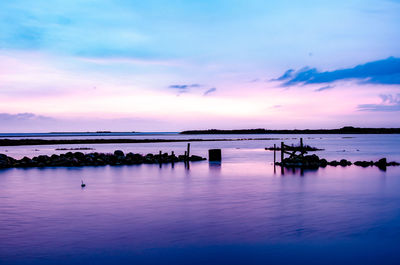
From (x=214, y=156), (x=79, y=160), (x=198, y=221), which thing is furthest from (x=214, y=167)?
(x=198, y=221)

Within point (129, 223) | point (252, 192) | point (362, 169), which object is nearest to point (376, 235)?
point (129, 223)

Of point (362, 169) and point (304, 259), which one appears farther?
point (362, 169)

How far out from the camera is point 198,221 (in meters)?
14.2

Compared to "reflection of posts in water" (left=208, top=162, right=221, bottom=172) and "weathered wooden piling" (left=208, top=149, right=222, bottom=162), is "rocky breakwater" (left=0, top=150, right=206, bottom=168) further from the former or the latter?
"reflection of posts in water" (left=208, top=162, right=221, bottom=172)

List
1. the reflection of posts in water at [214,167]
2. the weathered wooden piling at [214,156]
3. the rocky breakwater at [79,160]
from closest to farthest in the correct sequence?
the reflection of posts in water at [214,167], the rocky breakwater at [79,160], the weathered wooden piling at [214,156]

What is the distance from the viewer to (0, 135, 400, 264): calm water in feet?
34.1

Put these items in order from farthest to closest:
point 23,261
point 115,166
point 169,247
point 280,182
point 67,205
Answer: point 115,166, point 280,182, point 67,205, point 169,247, point 23,261

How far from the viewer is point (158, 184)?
81.0 ft

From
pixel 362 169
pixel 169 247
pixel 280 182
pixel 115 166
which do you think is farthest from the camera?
pixel 115 166

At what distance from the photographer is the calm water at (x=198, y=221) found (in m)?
10.4

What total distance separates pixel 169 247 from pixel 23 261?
144 inches

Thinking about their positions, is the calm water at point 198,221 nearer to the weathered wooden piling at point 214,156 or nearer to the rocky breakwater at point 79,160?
the rocky breakwater at point 79,160

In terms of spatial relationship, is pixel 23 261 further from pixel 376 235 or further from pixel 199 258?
pixel 376 235

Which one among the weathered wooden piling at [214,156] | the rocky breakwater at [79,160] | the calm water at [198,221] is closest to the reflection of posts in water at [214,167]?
the rocky breakwater at [79,160]
